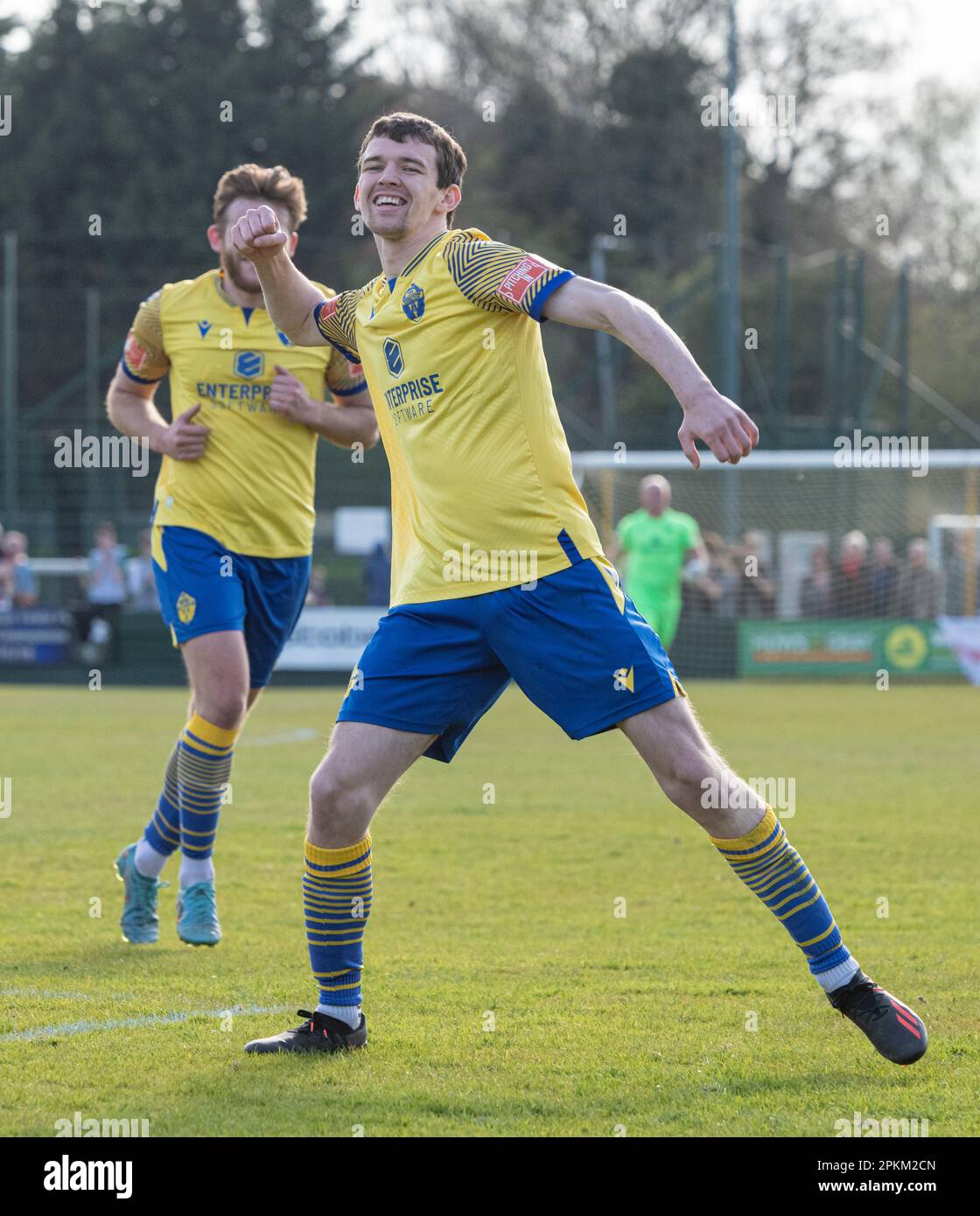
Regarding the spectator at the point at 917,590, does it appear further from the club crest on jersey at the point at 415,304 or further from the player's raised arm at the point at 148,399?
the club crest on jersey at the point at 415,304

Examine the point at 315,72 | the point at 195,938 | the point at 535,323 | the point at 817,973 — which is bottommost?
the point at 195,938

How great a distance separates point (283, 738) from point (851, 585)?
1164 cm

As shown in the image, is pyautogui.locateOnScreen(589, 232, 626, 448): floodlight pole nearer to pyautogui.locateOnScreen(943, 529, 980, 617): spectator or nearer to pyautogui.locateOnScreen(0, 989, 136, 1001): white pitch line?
pyautogui.locateOnScreen(943, 529, 980, 617): spectator

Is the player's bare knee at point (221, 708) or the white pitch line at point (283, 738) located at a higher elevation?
the player's bare knee at point (221, 708)

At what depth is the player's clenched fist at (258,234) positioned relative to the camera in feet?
15.9

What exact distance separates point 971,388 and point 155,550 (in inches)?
1559

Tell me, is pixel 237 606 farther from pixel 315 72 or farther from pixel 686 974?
pixel 315 72

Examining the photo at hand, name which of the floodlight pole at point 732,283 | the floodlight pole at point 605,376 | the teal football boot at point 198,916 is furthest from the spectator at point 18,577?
the teal football boot at point 198,916

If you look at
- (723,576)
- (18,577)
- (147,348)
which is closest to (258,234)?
(147,348)

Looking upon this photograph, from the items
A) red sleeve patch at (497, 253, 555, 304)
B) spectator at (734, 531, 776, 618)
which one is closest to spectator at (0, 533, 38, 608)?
spectator at (734, 531, 776, 618)

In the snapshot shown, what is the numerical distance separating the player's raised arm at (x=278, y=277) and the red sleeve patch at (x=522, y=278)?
2.87 ft

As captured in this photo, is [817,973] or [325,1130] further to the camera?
[817,973]

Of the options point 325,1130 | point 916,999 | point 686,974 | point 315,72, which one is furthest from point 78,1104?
point 315,72

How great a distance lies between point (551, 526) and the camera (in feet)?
14.6
